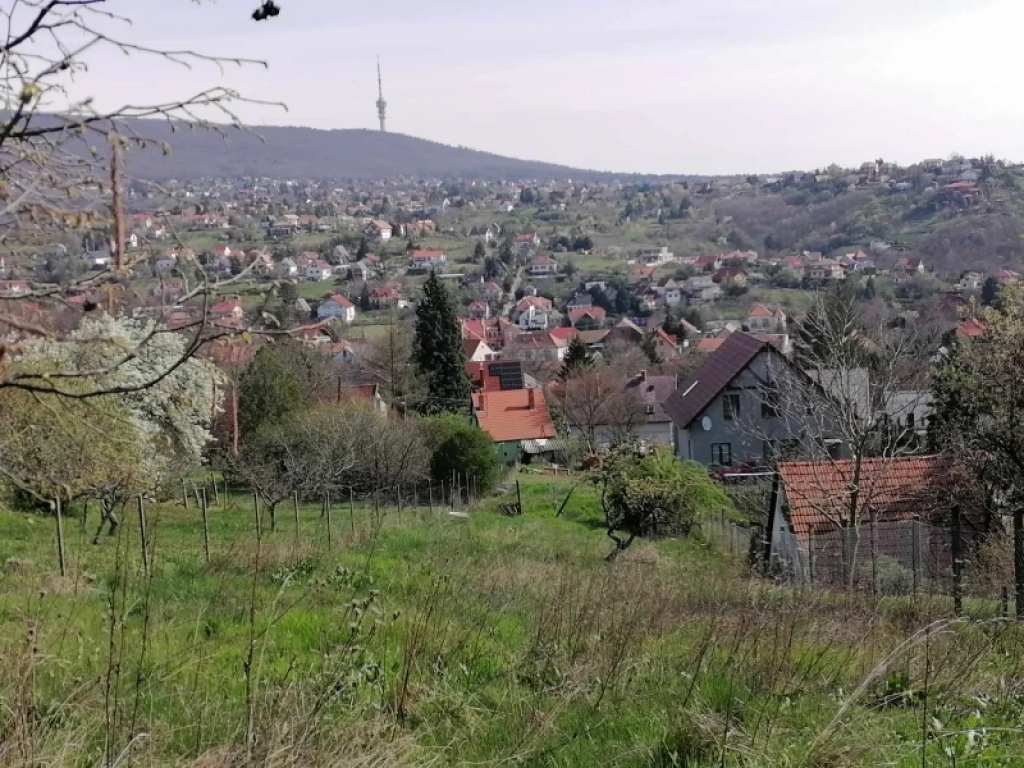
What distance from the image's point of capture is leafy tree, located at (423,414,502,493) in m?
25.6

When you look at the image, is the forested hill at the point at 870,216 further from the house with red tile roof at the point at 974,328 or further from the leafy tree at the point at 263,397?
the leafy tree at the point at 263,397

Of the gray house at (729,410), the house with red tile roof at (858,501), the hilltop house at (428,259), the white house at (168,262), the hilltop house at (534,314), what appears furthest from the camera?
the hilltop house at (428,259)

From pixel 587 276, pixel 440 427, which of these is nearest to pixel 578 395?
pixel 440 427

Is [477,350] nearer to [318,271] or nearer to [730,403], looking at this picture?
[318,271]

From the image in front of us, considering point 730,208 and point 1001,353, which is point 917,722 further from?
point 730,208

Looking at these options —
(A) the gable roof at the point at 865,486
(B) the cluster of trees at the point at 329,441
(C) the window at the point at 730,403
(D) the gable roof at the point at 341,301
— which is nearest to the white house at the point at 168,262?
(A) the gable roof at the point at 865,486

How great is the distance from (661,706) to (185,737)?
1851 mm

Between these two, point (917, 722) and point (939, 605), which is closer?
point (917, 722)

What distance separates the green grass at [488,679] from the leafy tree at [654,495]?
10876 mm

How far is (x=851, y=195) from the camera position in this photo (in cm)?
15862

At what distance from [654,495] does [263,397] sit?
13.1 m

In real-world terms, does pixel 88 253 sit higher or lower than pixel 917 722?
higher

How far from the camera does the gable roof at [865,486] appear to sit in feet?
48.9

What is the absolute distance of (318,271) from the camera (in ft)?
318
